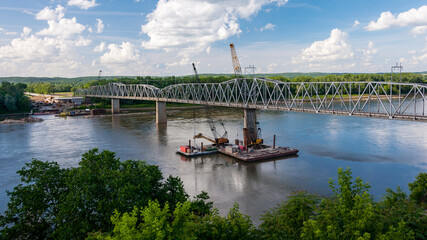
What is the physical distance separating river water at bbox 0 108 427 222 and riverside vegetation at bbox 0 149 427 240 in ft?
30.3

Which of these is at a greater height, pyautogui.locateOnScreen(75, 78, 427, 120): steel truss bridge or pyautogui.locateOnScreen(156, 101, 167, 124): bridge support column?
pyautogui.locateOnScreen(75, 78, 427, 120): steel truss bridge

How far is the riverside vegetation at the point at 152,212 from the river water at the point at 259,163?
30.3 ft

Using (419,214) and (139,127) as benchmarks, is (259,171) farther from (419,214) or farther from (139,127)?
(139,127)

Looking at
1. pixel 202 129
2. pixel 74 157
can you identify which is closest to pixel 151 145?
pixel 74 157

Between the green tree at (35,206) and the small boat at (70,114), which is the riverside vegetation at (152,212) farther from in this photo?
the small boat at (70,114)

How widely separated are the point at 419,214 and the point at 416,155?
1080 inches

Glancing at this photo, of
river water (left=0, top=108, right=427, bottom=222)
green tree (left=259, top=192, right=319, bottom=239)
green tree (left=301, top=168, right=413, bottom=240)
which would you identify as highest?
green tree (left=301, top=168, right=413, bottom=240)

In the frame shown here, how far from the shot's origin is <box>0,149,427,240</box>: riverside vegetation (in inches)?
409

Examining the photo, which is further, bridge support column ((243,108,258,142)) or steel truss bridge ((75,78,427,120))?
bridge support column ((243,108,258,142))

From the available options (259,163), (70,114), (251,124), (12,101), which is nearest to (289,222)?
(259,163)

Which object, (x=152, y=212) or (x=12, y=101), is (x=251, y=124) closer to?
(x=152, y=212)

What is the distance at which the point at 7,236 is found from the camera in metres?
13.7

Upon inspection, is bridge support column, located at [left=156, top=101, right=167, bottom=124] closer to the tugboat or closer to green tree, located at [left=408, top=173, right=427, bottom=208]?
the tugboat

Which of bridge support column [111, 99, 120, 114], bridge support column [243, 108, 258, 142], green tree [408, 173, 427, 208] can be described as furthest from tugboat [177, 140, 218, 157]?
bridge support column [111, 99, 120, 114]
